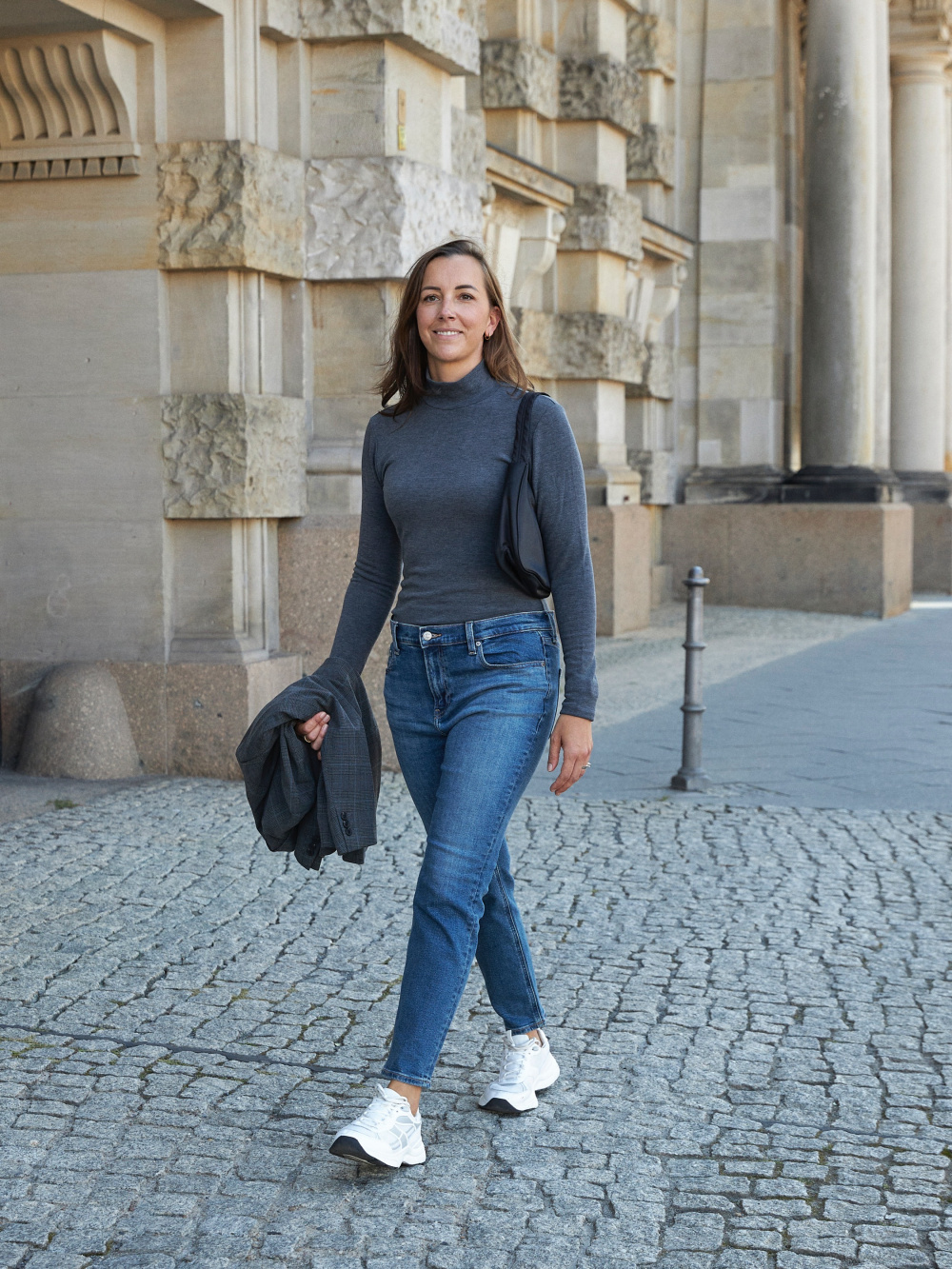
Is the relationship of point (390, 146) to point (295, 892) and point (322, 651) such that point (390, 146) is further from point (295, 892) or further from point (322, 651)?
point (295, 892)

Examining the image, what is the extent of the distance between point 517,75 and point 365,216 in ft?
16.6

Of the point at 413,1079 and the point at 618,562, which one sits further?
the point at 618,562

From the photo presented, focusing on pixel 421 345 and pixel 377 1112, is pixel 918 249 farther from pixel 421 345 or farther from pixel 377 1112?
pixel 377 1112

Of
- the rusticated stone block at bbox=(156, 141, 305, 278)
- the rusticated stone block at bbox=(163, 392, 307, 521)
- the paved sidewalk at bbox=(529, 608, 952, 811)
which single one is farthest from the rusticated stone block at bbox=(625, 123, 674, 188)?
the rusticated stone block at bbox=(163, 392, 307, 521)

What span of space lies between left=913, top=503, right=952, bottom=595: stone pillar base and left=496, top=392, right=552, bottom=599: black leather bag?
1567 cm

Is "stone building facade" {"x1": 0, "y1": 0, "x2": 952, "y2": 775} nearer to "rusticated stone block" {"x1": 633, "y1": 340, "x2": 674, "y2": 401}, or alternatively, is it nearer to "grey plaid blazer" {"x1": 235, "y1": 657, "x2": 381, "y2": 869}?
"grey plaid blazer" {"x1": 235, "y1": 657, "x2": 381, "y2": 869}

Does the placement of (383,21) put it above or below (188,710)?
above

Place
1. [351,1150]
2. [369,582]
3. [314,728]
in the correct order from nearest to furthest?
[351,1150] → [314,728] → [369,582]

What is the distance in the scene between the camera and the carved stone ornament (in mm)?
6551

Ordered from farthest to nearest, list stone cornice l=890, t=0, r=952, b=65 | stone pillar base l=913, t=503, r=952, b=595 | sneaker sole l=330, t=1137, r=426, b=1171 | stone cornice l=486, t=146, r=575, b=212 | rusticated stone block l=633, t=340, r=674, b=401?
stone cornice l=890, t=0, r=952, b=65 < stone pillar base l=913, t=503, r=952, b=595 < rusticated stone block l=633, t=340, r=674, b=401 < stone cornice l=486, t=146, r=575, b=212 < sneaker sole l=330, t=1137, r=426, b=1171

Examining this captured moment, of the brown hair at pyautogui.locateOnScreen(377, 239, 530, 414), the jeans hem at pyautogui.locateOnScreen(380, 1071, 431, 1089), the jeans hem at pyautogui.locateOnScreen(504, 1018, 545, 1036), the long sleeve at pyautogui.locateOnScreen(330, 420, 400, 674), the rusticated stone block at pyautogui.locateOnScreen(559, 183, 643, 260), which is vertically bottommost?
the jeans hem at pyautogui.locateOnScreen(504, 1018, 545, 1036)

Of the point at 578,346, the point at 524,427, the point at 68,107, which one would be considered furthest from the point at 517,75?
the point at 524,427

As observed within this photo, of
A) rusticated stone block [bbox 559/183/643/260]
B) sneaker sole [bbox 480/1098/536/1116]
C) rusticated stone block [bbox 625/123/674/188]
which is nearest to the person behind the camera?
sneaker sole [bbox 480/1098/536/1116]

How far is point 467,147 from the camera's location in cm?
816
